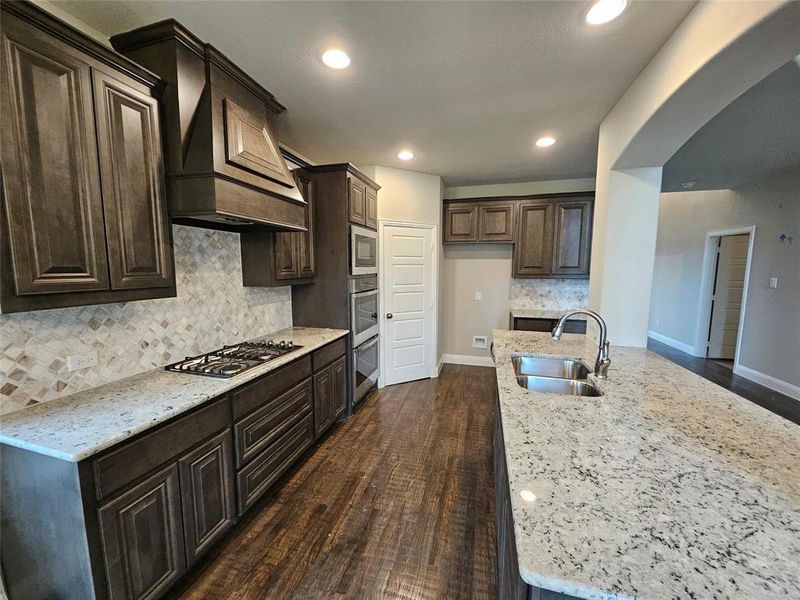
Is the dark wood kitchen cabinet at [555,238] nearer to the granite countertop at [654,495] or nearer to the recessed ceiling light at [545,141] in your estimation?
the recessed ceiling light at [545,141]

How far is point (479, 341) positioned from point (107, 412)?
424cm

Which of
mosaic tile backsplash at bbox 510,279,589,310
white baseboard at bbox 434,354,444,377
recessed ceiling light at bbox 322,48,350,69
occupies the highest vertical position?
recessed ceiling light at bbox 322,48,350,69

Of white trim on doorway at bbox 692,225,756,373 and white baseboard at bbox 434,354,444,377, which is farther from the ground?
white trim on doorway at bbox 692,225,756,373

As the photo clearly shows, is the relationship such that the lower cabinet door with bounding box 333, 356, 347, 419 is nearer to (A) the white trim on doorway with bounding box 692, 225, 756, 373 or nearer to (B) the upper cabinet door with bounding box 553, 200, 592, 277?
(B) the upper cabinet door with bounding box 553, 200, 592, 277

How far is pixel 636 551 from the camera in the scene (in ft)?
2.21

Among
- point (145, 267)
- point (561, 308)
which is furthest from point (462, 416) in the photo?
point (145, 267)

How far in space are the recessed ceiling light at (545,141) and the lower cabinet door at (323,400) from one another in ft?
9.22

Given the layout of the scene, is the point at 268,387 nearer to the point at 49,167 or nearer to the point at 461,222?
the point at 49,167

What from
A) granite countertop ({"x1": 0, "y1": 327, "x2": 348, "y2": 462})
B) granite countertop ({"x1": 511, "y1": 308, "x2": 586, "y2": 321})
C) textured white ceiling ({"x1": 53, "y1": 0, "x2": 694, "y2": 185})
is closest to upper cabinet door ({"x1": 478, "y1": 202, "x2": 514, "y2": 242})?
granite countertop ({"x1": 511, "y1": 308, "x2": 586, "y2": 321})

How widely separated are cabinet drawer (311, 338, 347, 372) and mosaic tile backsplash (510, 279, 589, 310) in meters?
2.66

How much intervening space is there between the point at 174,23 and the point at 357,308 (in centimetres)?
230

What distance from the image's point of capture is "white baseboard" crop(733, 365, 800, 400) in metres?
3.69

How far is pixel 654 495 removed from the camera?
0.84 m

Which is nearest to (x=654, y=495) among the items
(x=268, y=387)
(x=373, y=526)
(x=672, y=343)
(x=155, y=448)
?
(x=373, y=526)
